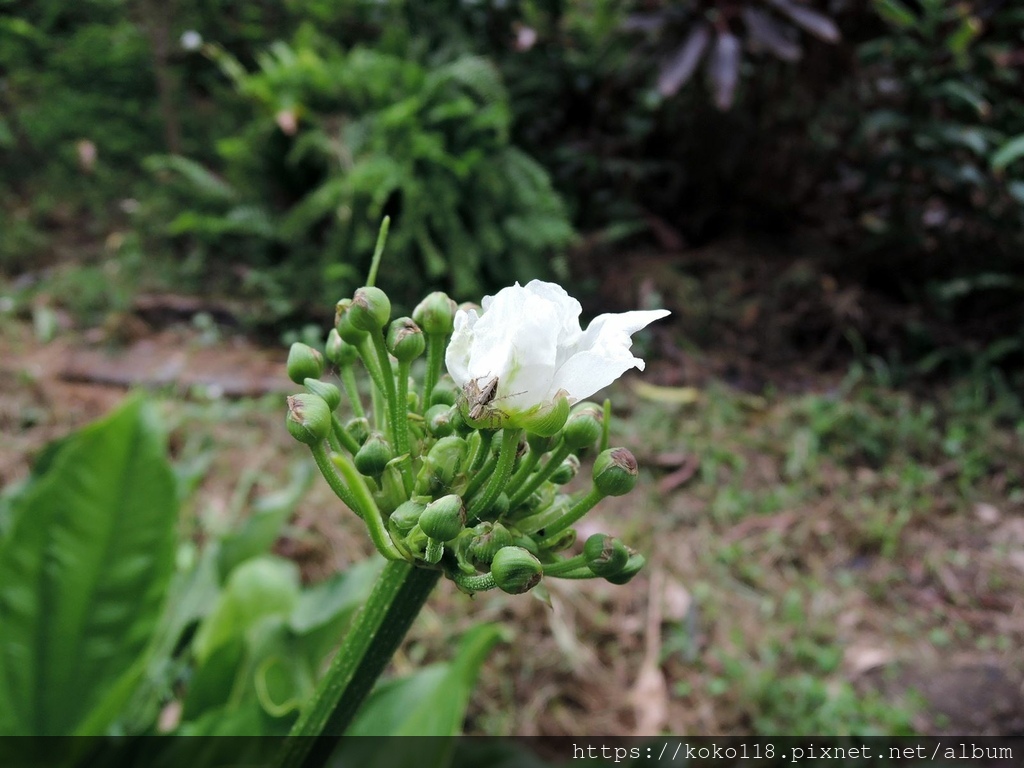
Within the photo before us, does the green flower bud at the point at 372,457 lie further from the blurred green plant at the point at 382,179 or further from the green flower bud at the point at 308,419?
the blurred green plant at the point at 382,179

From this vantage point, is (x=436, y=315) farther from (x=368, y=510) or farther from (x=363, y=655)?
(x=363, y=655)

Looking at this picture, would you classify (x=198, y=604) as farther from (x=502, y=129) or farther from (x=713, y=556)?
(x=502, y=129)

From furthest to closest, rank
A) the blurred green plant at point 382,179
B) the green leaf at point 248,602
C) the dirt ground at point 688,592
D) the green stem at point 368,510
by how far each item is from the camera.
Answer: the blurred green plant at point 382,179 < the dirt ground at point 688,592 < the green leaf at point 248,602 < the green stem at point 368,510

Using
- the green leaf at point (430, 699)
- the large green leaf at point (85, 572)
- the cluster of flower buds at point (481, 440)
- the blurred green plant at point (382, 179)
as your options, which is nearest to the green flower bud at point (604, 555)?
the cluster of flower buds at point (481, 440)

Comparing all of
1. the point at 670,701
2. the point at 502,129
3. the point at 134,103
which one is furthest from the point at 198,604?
the point at 134,103

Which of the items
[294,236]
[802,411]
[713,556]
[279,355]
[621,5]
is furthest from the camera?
[621,5]

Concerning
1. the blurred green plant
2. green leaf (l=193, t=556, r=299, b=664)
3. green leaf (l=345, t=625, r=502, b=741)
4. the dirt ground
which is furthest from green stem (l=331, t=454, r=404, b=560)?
the blurred green plant

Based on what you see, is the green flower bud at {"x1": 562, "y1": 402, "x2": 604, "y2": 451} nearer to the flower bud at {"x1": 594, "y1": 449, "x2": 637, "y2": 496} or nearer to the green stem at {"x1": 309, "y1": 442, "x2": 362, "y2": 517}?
the flower bud at {"x1": 594, "y1": 449, "x2": 637, "y2": 496}
